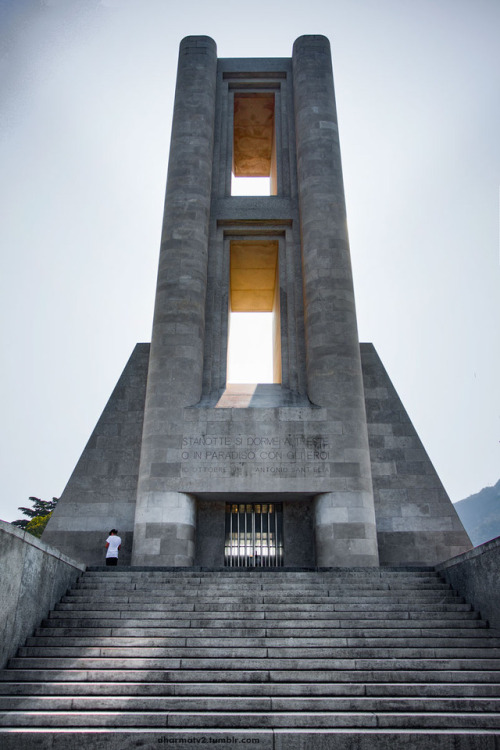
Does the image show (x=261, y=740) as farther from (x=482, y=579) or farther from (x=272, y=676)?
(x=482, y=579)

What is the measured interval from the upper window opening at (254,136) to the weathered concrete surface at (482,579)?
16.8 metres

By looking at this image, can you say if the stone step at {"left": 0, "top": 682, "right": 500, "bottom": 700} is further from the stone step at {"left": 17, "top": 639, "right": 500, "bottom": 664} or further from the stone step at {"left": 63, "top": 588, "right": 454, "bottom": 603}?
the stone step at {"left": 63, "top": 588, "right": 454, "bottom": 603}

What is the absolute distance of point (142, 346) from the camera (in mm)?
19312

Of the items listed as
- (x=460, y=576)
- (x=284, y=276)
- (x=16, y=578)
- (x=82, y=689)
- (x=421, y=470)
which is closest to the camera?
(x=82, y=689)

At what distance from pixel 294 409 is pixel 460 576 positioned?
284 inches

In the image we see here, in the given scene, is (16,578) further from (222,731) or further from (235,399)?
(235,399)

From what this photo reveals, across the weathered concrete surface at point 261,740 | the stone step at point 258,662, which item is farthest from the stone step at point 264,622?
the weathered concrete surface at point 261,740

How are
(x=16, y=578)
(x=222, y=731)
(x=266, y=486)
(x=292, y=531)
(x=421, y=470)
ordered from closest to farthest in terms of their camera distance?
(x=222, y=731), (x=16, y=578), (x=266, y=486), (x=292, y=531), (x=421, y=470)

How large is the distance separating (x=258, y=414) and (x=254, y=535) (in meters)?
3.71

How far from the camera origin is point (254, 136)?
78.5ft

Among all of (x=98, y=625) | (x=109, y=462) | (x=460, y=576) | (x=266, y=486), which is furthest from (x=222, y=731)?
(x=109, y=462)

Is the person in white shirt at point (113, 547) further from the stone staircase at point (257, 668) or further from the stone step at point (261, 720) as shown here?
the stone step at point (261, 720)

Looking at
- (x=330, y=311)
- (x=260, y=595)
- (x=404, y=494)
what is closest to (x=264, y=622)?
(x=260, y=595)

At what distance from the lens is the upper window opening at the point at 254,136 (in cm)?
2248
